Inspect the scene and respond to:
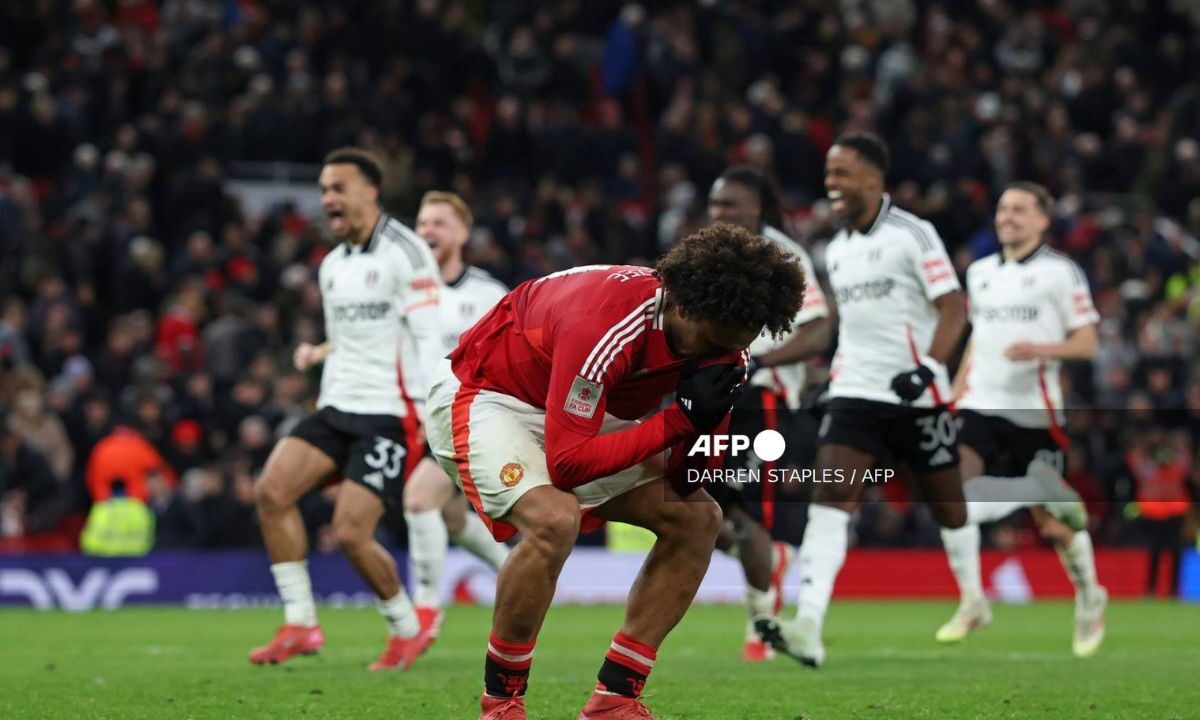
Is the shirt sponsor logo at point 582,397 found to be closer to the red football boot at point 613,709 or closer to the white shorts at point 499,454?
the white shorts at point 499,454

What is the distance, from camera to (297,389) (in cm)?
1845

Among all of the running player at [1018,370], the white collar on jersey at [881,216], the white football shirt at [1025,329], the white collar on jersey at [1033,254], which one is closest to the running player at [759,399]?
the white collar on jersey at [881,216]

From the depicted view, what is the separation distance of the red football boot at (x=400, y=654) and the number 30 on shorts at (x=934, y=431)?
300cm

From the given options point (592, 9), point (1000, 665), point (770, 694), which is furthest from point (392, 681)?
point (592, 9)

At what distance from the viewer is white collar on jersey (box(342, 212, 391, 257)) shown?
10.2 meters

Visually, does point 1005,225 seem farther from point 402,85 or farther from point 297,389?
point 402,85

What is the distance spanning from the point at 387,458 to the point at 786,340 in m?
2.40

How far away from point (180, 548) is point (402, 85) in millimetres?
8164

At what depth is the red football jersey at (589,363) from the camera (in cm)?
602

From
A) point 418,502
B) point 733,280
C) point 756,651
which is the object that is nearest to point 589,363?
point 733,280

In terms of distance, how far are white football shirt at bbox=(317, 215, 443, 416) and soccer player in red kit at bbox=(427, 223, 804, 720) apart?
3.22m

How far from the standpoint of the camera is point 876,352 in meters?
9.83

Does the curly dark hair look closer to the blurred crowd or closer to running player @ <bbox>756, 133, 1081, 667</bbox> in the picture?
running player @ <bbox>756, 133, 1081, 667</bbox>

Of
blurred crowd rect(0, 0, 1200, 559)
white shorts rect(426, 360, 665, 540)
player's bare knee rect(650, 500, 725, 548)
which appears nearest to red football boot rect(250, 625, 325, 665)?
white shorts rect(426, 360, 665, 540)
